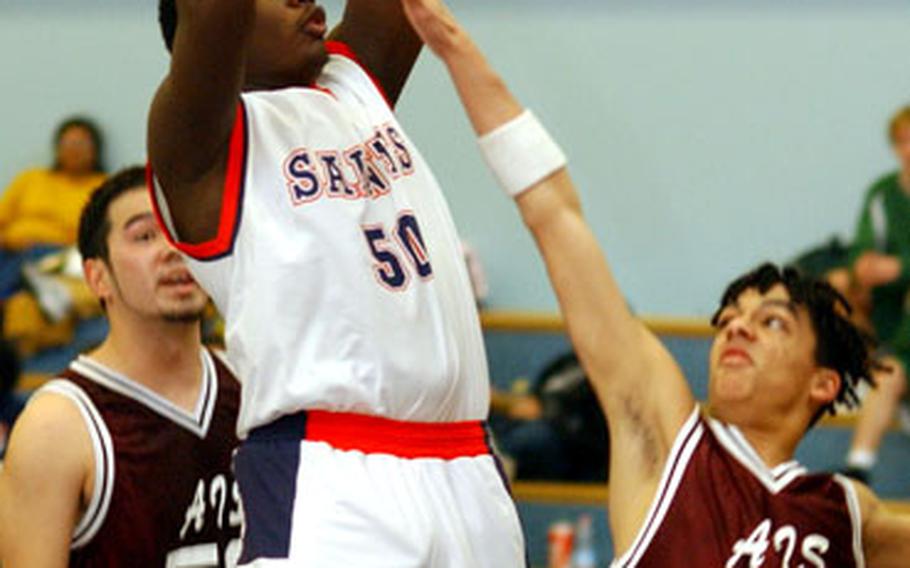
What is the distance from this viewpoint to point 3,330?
872cm

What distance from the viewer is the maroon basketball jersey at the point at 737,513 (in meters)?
4.18

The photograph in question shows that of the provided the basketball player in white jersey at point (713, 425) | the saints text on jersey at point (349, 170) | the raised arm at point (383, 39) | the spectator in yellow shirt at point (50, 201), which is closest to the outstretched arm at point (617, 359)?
the basketball player in white jersey at point (713, 425)

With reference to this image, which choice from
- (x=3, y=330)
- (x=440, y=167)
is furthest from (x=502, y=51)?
(x=3, y=330)

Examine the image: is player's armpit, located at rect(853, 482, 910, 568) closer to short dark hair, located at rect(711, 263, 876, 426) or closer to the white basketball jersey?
short dark hair, located at rect(711, 263, 876, 426)

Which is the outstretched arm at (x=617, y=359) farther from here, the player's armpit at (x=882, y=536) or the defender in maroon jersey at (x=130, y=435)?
the defender in maroon jersey at (x=130, y=435)

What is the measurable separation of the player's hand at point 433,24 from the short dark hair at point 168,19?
0.40 m

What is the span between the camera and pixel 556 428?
316 inches

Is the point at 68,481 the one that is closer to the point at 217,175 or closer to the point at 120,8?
the point at 217,175

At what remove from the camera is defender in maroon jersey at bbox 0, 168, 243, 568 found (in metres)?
4.09

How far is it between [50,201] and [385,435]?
6.09 m

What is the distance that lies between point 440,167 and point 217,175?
583 cm

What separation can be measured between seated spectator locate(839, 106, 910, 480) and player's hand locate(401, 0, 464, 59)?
4573 millimetres

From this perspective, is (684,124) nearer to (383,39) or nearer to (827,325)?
(827,325)

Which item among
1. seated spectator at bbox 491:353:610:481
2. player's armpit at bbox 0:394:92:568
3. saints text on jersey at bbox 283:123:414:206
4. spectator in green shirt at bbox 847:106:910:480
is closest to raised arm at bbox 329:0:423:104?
saints text on jersey at bbox 283:123:414:206
